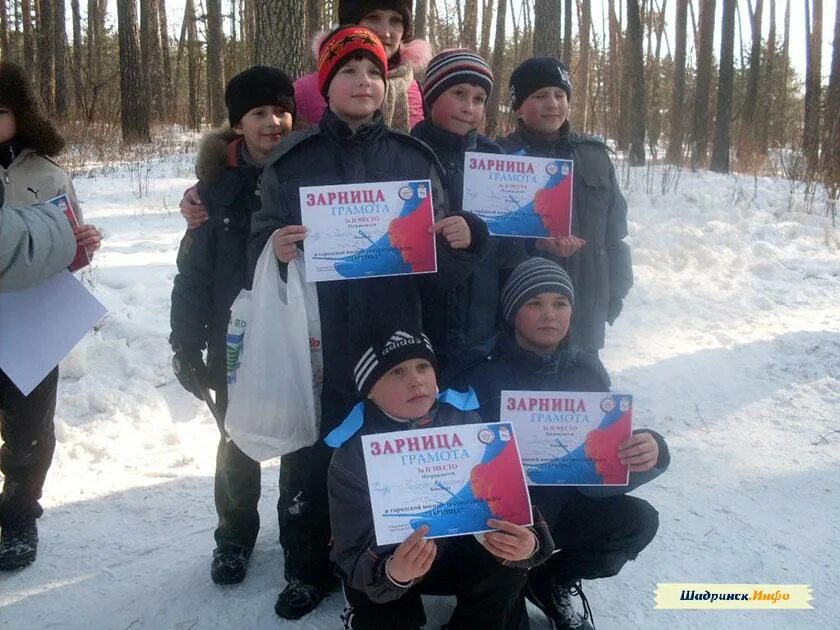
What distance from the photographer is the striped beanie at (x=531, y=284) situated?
7.47ft

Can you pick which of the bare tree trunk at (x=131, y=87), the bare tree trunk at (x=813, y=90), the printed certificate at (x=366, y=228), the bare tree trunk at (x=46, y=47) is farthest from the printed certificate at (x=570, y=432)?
the bare tree trunk at (x=46, y=47)

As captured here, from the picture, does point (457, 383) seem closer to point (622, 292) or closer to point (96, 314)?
point (622, 292)

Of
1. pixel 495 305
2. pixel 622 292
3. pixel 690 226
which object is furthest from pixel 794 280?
pixel 495 305

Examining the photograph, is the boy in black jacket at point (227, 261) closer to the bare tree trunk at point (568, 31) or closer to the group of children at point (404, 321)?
the group of children at point (404, 321)

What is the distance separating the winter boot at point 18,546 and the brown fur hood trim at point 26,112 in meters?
1.51

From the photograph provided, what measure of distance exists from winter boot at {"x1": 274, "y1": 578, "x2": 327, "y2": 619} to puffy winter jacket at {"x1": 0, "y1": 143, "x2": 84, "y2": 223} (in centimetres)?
157

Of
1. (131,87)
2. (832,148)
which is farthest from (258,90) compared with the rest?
(131,87)

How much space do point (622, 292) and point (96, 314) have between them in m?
2.13

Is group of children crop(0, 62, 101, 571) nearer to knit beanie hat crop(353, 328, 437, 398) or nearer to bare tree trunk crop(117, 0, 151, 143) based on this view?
knit beanie hat crop(353, 328, 437, 398)

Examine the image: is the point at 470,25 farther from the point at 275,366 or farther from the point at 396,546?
the point at 396,546

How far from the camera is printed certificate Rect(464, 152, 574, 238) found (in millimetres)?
2369

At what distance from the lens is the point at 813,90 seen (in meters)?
16.2

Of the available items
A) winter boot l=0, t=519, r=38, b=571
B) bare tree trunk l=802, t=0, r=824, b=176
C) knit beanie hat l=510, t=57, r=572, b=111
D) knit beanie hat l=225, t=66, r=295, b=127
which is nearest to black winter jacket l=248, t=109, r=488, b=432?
knit beanie hat l=225, t=66, r=295, b=127

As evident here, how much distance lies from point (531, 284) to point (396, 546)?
100cm
